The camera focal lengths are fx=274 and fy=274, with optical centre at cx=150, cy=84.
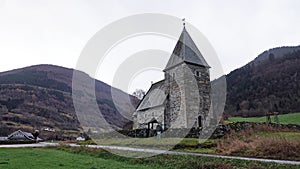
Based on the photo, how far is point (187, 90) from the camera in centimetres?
3078

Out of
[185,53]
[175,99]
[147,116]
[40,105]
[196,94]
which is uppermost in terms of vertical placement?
[185,53]

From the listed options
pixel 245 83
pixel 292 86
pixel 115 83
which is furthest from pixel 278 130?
pixel 245 83

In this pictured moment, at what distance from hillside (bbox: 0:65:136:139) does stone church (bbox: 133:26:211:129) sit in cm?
3031

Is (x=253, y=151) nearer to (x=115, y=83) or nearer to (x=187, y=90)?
(x=115, y=83)

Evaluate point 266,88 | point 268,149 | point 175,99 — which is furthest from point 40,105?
point 268,149

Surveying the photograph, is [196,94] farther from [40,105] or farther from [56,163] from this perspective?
[40,105]

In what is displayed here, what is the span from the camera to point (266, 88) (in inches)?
2589

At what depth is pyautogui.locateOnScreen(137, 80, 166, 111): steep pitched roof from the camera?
34925 millimetres

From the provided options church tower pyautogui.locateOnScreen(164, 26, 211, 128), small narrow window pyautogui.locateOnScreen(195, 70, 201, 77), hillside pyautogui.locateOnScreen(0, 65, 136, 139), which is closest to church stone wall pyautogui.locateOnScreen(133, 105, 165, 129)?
church tower pyautogui.locateOnScreen(164, 26, 211, 128)

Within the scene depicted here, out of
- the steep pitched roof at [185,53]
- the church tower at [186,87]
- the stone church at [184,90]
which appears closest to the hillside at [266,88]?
the stone church at [184,90]

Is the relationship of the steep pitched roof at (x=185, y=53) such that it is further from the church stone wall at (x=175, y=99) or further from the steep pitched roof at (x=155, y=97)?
the steep pitched roof at (x=155, y=97)

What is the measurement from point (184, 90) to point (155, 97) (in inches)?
291

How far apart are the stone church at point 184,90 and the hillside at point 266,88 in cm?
3165

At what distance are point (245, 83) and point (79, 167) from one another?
66583mm
